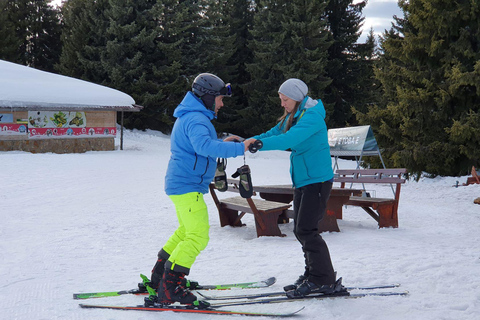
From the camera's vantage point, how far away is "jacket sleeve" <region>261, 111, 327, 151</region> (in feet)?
13.5

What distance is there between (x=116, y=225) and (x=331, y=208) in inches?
140

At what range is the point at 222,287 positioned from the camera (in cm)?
449

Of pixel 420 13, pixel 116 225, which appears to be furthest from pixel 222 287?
pixel 420 13

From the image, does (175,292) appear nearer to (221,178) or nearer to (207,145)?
(221,178)

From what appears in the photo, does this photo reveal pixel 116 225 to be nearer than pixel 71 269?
No

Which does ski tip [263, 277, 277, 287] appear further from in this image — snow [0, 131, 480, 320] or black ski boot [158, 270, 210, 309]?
black ski boot [158, 270, 210, 309]

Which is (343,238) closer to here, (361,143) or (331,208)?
(331,208)

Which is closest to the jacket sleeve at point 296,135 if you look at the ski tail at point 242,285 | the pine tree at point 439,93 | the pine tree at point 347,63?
the ski tail at point 242,285

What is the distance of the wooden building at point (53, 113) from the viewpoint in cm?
2194

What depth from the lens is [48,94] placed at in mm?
23000

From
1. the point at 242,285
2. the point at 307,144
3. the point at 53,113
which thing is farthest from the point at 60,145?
the point at 307,144

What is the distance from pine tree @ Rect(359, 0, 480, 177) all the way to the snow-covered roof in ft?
46.5

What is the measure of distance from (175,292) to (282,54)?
32.7m

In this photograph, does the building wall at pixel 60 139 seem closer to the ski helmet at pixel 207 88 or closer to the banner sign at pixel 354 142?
the banner sign at pixel 354 142
